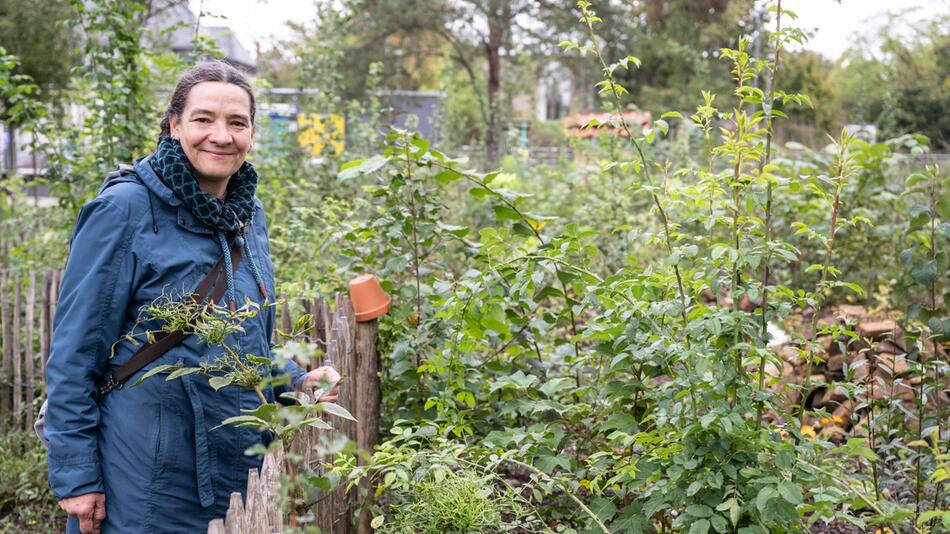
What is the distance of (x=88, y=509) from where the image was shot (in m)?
2.19

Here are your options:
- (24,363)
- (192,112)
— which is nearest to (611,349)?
(192,112)

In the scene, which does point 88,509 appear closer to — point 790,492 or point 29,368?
point 790,492

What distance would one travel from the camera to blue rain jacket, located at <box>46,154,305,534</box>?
215cm

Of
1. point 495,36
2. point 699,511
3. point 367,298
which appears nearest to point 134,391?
point 367,298

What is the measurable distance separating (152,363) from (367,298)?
41.8 inches

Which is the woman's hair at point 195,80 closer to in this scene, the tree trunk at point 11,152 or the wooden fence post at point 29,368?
the wooden fence post at point 29,368

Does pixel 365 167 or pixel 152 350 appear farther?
pixel 365 167

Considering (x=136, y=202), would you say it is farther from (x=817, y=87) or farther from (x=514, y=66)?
(x=817, y=87)

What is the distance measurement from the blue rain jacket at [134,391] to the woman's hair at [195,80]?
8.8 inches

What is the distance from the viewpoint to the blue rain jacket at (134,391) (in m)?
2.15

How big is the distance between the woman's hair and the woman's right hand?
0.95m

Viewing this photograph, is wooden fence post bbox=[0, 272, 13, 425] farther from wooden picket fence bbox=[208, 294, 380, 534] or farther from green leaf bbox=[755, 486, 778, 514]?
green leaf bbox=[755, 486, 778, 514]

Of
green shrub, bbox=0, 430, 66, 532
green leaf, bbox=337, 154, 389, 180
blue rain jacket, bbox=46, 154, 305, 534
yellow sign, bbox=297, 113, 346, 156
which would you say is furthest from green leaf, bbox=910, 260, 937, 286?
yellow sign, bbox=297, 113, 346, 156

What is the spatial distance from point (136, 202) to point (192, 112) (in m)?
0.30
